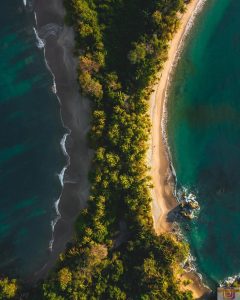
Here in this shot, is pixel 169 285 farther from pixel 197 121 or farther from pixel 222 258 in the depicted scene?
pixel 197 121

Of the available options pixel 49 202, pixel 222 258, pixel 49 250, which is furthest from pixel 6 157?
pixel 222 258

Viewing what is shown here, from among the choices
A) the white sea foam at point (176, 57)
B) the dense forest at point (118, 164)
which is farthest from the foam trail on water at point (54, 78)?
the white sea foam at point (176, 57)

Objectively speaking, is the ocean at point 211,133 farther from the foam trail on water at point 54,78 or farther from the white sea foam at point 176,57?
the foam trail on water at point 54,78

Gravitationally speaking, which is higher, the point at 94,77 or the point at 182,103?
the point at 94,77

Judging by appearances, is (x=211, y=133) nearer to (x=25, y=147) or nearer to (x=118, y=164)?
(x=118, y=164)

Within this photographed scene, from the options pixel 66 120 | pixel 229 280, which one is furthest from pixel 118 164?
pixel 229 280
